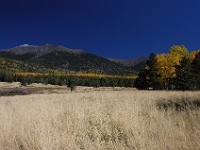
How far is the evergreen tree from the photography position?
32.2 m

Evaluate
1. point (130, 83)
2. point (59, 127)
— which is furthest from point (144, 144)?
point (130, 83)

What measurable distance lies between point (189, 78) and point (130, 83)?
206 ft

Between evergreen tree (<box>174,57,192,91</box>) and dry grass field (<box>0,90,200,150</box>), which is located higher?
evergreen tree (<box>174,57,192,91</box>)

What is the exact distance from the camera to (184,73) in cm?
3278

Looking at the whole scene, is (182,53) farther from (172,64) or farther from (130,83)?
(130,83)

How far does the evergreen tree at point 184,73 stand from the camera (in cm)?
3225

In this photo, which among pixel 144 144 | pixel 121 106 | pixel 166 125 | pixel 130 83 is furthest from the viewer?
pixel 130 83

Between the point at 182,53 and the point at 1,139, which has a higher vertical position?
the point at 182,53

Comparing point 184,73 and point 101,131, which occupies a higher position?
point 184,73

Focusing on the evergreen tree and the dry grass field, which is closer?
the dry grass field

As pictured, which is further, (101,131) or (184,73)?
(184,73)

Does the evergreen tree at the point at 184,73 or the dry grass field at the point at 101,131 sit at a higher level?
the evergreen tree at the point at 184,73

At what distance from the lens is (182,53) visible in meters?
36.8

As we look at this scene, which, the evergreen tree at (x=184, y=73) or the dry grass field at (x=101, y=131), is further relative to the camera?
the evergreen tree at (x=184, y=73)
